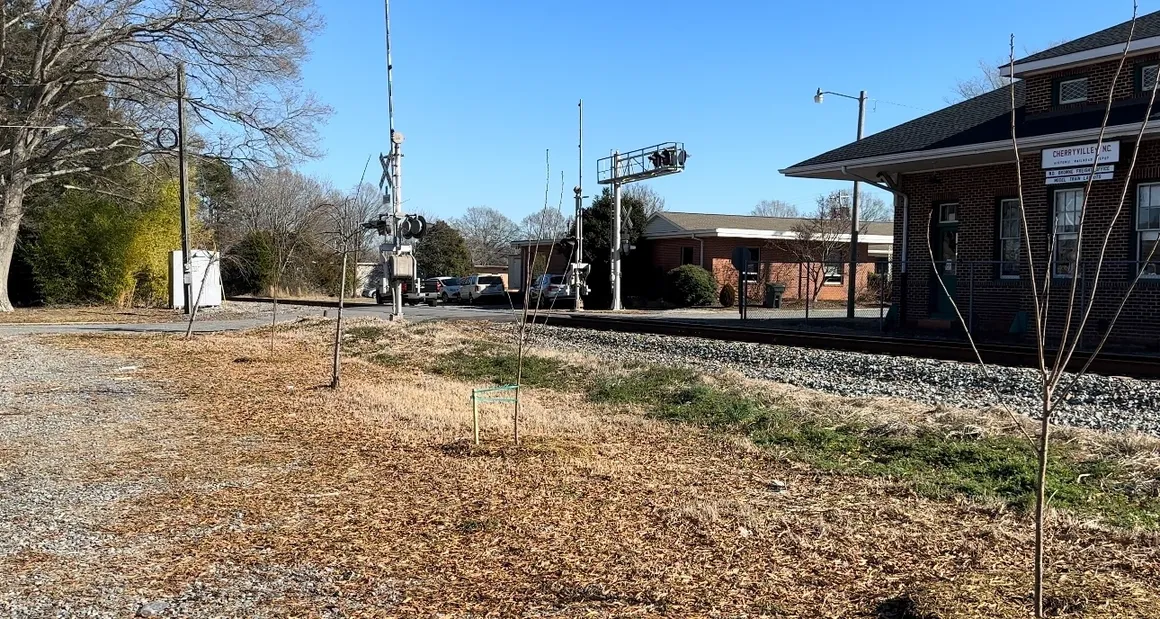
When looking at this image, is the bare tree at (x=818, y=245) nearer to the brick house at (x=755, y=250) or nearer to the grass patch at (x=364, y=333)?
the brick house at (x=755, y=250)

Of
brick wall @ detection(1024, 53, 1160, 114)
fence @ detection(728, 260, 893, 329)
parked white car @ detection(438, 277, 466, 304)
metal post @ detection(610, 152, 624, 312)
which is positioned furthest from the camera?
parked white car @ detection(438, 277, 466, 304)

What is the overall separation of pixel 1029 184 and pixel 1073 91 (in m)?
2.06

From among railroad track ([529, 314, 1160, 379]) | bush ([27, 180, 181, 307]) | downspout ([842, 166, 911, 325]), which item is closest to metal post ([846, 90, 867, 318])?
downspout ([842, 166, 911, 325])

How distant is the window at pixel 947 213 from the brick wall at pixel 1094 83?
8.47 feet

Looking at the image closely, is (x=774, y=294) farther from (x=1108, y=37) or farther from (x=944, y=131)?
(x=1108, y=37)

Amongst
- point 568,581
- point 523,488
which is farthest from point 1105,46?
point 568,581

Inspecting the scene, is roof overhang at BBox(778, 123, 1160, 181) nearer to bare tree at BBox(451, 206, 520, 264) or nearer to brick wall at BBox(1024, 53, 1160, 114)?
brick wall at BBox(1024, 53, 1160, 114)

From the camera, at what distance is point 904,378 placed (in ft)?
38.2

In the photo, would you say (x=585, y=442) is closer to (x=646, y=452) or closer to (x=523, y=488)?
(x=646, y=452)

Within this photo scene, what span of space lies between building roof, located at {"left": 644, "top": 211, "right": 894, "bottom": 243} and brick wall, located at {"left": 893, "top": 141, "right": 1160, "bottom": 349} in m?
18.4

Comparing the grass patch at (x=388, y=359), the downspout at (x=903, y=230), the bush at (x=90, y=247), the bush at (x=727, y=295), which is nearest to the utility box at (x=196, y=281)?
the bush at (x=90, y=247)

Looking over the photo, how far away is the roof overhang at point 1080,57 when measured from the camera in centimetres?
1642

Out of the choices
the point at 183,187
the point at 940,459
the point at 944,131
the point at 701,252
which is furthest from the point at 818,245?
the point at 940,459

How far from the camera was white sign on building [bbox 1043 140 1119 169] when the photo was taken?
16.2m
